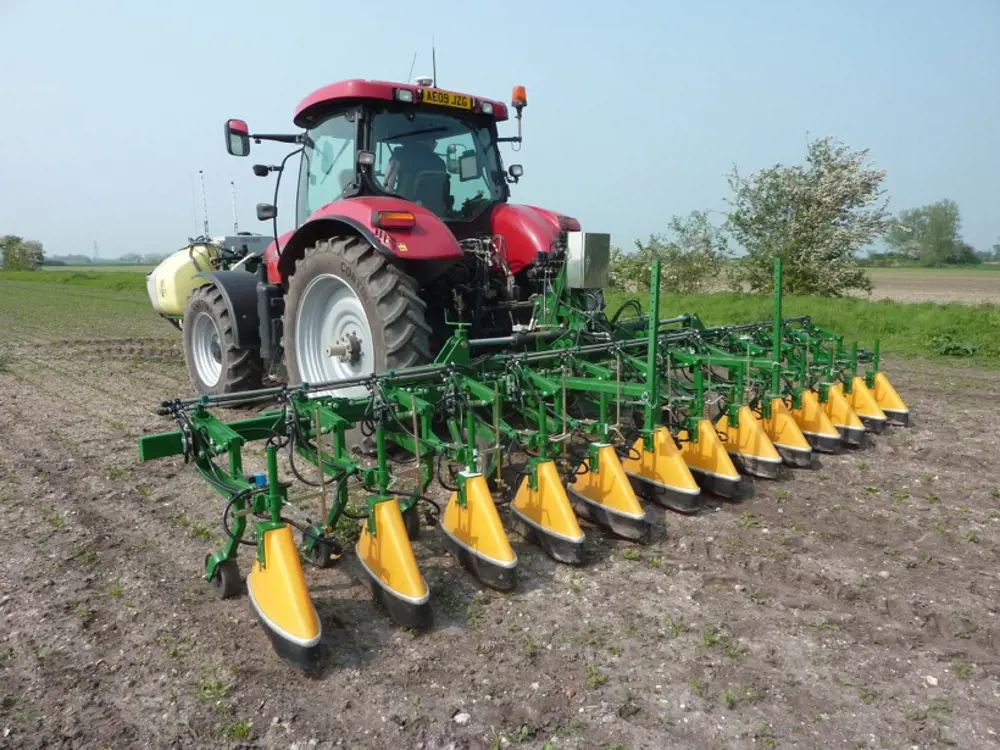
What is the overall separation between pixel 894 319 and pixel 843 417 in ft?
21.2

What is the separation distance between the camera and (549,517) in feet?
10.7

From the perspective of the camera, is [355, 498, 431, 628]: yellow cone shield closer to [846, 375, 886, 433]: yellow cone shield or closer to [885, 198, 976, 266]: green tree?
[846, 375, 886, 433]: yellow cone shield

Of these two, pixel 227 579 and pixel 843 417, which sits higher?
pixel 843 417

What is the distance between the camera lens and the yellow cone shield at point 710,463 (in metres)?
3.88

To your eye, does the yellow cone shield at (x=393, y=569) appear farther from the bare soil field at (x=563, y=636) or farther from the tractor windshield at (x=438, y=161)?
the tractor windshield at (x=438, y=161)

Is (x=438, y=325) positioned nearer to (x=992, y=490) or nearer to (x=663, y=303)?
(x=992, y=490)

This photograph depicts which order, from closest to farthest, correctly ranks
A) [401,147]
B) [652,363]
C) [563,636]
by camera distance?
[563,636]
[652,363]
[401,147]

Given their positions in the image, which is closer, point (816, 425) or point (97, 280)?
point (816, 425)

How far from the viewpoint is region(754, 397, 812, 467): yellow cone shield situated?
445 centimetres

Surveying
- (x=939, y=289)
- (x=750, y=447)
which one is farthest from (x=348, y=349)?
(x=939, y=289)

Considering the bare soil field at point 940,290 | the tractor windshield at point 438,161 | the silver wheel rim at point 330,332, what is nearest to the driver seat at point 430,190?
the tractor windshield at point 438,161

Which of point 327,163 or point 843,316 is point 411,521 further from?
A: point 843,316

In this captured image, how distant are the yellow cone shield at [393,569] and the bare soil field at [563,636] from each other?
0.09 m

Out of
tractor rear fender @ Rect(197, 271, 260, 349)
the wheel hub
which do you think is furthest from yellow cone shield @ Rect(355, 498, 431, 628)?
tractor rear fender @ Rect(197, 271, 260, 349)
